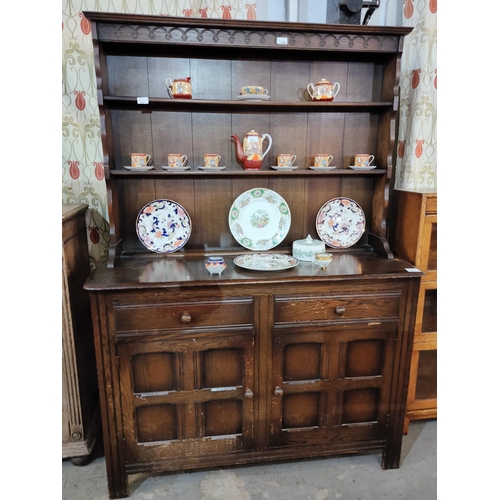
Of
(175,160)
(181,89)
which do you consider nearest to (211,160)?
(175,160)

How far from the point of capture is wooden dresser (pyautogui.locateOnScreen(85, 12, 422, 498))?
154 centimetres

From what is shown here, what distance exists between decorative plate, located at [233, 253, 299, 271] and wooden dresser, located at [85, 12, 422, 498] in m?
0.04

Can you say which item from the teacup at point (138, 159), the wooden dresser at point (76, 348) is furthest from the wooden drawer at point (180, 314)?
the teacup at point (138, 159)

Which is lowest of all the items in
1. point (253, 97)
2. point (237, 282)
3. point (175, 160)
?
point (237, 282)

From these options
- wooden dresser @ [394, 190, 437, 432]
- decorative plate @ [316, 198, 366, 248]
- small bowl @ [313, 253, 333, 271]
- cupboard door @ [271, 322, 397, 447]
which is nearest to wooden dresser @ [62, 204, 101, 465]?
cupboard door @ [271, 322, 397, 447]

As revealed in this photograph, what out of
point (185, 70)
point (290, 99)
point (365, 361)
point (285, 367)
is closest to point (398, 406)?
point (365, 361)

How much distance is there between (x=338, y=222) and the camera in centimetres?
200

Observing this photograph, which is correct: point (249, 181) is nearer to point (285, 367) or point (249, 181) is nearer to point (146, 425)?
point (285, 367)

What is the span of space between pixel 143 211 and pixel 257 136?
64 cm

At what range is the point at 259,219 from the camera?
77.0 inches

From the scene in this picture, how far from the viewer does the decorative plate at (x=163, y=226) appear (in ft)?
6.11

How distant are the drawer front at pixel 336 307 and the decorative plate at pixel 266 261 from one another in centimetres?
16

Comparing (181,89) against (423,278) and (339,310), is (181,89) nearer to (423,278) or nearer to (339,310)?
(339,310)

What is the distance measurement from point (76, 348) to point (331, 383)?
3.73 feet
